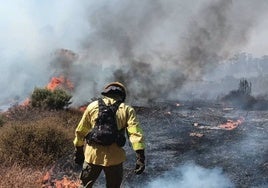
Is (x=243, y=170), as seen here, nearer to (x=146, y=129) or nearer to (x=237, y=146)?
(x=237, y=146)

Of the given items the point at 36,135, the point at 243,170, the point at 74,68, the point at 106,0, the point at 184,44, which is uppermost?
the point at 106,0

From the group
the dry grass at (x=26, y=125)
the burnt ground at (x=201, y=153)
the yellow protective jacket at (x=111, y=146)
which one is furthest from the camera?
the burnt ground at (x=201, y=153)

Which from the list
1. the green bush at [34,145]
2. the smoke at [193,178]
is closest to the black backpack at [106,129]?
the smoke at [193,178]

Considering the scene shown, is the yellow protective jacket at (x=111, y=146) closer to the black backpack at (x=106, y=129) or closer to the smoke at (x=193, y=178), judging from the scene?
the black backpack at (x=106, y=129)

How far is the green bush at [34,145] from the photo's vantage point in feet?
34.6

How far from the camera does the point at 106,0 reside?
2602cm

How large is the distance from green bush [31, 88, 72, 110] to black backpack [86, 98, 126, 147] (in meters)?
12.9

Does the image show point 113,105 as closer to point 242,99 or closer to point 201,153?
point 201,153

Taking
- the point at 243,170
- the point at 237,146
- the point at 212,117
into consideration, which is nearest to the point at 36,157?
the point at 243,170

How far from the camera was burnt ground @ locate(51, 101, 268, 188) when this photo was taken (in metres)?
9.12

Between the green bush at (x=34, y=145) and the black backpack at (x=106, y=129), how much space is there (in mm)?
4797

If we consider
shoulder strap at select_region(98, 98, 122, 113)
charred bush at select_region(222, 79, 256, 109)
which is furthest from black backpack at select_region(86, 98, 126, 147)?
charred bush at select_region(222, 79, 256, 109)

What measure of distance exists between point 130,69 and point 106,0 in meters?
5.33

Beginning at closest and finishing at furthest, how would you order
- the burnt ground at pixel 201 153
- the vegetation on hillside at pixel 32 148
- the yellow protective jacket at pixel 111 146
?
1. the yellow protective jacket at pixel 111 146
2. the burnt ground at pixel 201 153
3. the vegetation on hillside at pixel 32 148
